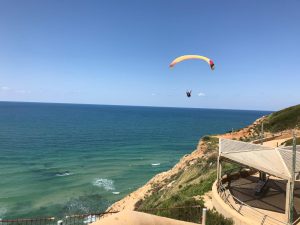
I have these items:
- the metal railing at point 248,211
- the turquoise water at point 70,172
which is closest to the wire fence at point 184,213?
the metal railing at point 248,211

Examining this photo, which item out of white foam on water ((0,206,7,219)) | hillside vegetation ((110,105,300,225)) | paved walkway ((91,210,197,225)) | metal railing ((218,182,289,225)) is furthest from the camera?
white foam on water ((0,206,7,219))

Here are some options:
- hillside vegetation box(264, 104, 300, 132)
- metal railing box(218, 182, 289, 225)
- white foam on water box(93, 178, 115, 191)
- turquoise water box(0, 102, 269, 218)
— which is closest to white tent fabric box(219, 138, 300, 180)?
metal railing box(218, 182, 289, 225)

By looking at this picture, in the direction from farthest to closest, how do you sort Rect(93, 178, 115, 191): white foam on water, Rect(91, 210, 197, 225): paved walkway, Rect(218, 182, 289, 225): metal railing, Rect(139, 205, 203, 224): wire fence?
Rect(93, 178, 115, 191): white foam on water → Rect(139, 205, 203, 224): wire fence → Rect(218, 182, 289, 225): metal railing → Rect(91, 210, 197, 225): paved walkway

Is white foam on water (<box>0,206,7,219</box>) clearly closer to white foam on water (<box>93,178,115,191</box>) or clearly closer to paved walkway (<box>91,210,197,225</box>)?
white foam on water (<box>93,178,115,191</box>)

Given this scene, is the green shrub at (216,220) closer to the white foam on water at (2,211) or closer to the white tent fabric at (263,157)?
the white tent fabric at (263,157)

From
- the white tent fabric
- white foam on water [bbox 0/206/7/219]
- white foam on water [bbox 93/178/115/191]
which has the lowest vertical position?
white foam on water [bbox 0/206/7/219]
